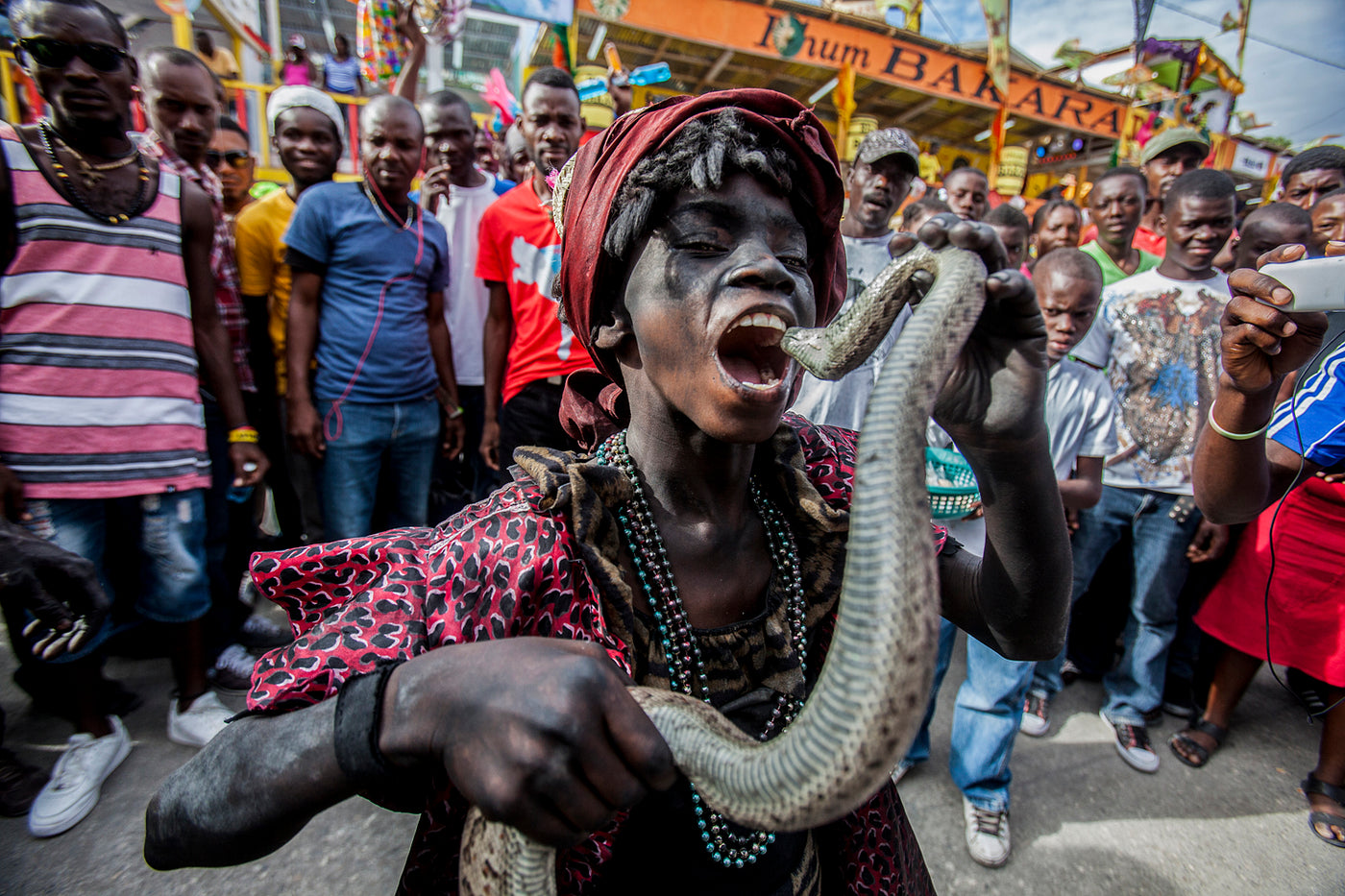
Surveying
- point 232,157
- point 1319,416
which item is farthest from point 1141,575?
point 232,157

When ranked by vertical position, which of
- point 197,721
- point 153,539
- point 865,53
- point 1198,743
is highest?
point 865,53

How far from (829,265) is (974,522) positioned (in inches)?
68.2

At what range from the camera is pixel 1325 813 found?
2.86m

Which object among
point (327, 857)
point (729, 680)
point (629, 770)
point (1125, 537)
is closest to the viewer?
point (629, 770)

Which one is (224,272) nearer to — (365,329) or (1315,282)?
(365,329)

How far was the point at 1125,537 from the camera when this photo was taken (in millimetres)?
3844

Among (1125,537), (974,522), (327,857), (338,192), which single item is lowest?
(327,857)

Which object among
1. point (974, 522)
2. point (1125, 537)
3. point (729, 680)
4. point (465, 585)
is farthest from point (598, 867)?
point (1125, 537)

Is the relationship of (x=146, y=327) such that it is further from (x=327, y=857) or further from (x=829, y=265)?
(x=829, y=265)

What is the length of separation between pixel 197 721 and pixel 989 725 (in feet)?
11.3

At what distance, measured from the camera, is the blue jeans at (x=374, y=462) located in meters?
3.31

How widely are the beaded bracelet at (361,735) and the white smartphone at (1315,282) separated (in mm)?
1813

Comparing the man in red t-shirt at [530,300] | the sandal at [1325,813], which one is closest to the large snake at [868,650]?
the man in red t-shirt at [530,300]

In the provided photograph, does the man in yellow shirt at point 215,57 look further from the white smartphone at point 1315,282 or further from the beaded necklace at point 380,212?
the white smartphone at point 1315,282
